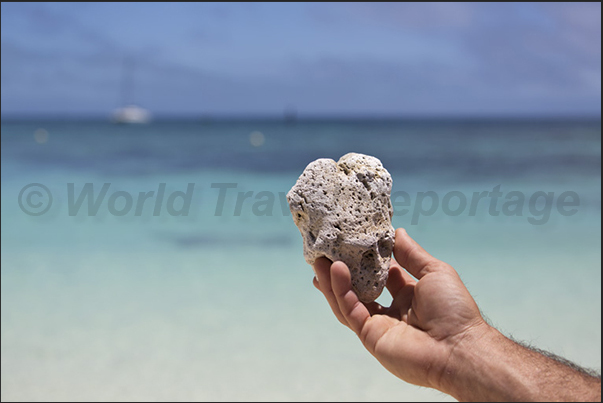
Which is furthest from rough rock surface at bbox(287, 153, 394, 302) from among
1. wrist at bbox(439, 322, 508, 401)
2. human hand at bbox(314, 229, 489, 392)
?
wrist at bbox(439, 322, 508, 401)

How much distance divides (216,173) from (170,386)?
448 inches

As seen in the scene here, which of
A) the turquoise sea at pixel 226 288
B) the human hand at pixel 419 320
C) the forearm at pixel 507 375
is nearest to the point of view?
the forearm at pixel 507 375

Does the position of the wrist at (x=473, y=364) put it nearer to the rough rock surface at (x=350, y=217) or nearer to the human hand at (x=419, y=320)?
the human hand at (x=419, y=320)

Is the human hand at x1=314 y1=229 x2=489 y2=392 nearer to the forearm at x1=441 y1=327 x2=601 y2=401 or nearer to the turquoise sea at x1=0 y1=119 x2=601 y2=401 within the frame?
the forearm at x1=441 y1=327 x2=601 y2=401

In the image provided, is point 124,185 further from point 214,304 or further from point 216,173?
point 214,304

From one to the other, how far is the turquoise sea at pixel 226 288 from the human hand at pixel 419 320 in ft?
6.06

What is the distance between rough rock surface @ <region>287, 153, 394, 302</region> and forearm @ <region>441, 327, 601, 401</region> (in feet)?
1.88

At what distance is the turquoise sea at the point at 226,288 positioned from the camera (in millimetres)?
4289

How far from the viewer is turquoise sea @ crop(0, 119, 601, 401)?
4289 millimetres

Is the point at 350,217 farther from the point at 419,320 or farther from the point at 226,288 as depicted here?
the point at 226,288

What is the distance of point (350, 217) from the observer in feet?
8.45

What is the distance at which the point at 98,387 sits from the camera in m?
4.13

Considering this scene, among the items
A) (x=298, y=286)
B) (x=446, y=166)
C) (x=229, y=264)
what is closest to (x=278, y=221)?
(x=229, y=264)

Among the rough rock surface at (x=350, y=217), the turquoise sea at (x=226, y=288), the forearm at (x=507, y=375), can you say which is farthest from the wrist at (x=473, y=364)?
the turquoise sea at (x=226, y=288)
